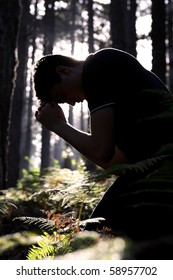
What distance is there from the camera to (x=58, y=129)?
8.87 feet

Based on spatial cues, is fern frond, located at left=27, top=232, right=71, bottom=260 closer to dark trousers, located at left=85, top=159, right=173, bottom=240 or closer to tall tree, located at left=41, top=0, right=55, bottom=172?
dark trousers, located at left=85, top=159, right=173, bottom=240

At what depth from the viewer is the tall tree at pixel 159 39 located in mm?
8664

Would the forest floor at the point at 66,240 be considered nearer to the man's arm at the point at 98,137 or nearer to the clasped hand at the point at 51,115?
the man's arm at the point at 98,137

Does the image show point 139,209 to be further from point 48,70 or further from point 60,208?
point 60,208

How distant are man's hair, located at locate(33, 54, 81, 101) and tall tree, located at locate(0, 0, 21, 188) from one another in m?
3.65

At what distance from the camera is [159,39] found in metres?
8.78

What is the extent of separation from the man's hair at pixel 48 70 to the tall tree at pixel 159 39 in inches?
240

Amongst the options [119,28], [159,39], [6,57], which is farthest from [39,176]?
[119,28]

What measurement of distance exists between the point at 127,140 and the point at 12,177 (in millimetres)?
11904

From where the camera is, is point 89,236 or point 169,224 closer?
point 89,236

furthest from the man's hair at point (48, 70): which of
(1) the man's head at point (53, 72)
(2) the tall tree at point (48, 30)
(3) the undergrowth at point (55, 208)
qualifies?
(2) the tall tree at point (48, 30)
